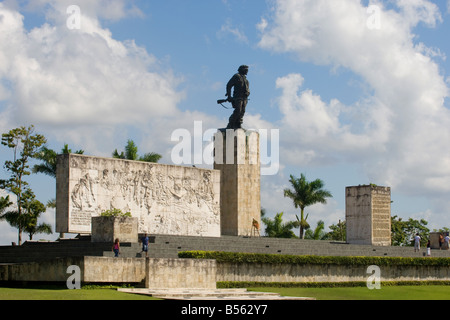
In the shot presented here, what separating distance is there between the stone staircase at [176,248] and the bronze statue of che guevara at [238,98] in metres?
5.71

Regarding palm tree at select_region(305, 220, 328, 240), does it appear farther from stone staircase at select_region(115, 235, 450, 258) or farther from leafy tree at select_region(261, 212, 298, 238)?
stone staircase at select_region(115, 235, 450, 258)

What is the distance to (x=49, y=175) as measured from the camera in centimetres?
2983

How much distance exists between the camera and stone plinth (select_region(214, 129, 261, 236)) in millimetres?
28750

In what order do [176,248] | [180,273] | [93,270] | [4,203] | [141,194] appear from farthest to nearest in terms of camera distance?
[4,203] → [141,194] → [176,248] → [180,273] → [93,270]

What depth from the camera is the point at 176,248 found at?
812 inches

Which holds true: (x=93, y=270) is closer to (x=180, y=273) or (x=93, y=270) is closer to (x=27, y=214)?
(x=180, y=273)

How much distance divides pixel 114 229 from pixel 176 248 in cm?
175

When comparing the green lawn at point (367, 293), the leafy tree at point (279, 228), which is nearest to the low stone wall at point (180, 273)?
the green lawn at point (367, 293)

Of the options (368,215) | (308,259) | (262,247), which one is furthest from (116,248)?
(368,215)

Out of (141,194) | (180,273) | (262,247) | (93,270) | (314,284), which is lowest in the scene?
(314,284)

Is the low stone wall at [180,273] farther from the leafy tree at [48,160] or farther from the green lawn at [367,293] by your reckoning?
the leafy tree at [48,160]

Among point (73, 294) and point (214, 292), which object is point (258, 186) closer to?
point (214, 292)

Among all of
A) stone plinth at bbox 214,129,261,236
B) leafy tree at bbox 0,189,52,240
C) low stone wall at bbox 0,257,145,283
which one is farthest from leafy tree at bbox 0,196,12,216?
low stone wall at bbox 0,257,145,283
